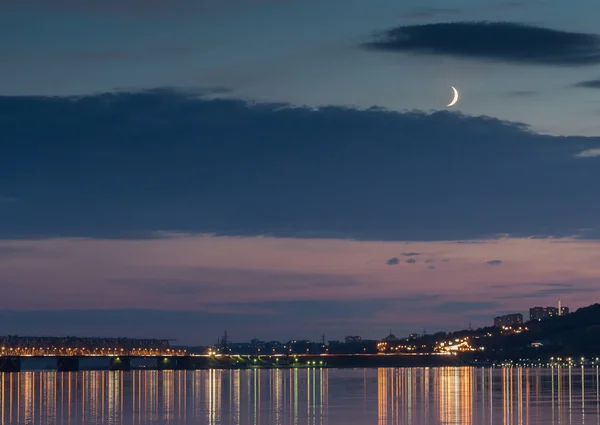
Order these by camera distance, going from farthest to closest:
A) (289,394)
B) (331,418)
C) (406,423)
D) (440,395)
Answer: (289,394)
(440,395)
(331,418)
(406,423)

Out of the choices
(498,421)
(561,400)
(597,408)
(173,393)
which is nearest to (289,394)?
(173,393)

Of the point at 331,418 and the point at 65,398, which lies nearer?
the point at 331,418

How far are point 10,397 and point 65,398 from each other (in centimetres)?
860

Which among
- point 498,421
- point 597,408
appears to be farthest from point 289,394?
point 498,421

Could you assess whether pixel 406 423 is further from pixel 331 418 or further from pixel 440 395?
pixel 440 395

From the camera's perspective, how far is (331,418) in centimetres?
10525

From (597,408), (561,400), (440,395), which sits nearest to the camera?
(597,408)

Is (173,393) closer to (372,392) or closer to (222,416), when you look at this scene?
(372,392)

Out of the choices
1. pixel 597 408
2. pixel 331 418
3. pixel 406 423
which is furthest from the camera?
pixel 597 408

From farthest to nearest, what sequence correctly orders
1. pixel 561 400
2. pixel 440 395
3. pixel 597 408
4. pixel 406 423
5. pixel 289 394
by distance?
pixel 289 394 → pixel 440 395 → pixel 561 400 → pixel 597 408 → pixel 406 423

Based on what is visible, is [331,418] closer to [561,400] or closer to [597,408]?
[597,408]

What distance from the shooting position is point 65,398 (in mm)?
150000

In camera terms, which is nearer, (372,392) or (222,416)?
(222,416)

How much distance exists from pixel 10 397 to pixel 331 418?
208 ft
